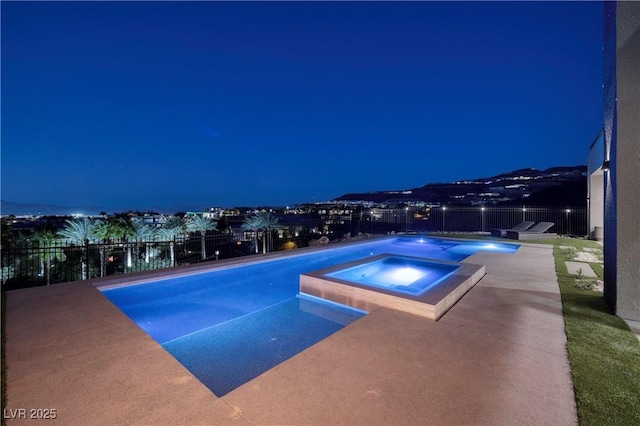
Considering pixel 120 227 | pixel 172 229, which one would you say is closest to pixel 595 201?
pixel 172 229

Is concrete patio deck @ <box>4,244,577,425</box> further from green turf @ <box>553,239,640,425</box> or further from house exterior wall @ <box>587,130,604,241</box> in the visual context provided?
house exterior wall @ <box>587,130,604,241</box>

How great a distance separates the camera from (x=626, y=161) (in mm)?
3713

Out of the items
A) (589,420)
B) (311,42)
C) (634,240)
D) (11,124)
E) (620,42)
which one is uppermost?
(311,42)

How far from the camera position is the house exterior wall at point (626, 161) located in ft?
12.0

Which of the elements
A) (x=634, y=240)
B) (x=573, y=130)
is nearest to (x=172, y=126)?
(x=634, y=240)

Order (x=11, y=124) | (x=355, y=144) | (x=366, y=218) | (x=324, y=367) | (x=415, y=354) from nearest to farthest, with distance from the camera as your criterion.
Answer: (x=324, y=367) → (x=415, y=354) → (x=366, y=218) → (x=11, y=124) → (x=355, y=144)

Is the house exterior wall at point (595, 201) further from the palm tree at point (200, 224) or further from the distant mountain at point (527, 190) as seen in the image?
the palm tree at point (200, 224)

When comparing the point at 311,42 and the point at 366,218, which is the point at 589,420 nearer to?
the point at 366,218

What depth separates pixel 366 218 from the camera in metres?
17.9

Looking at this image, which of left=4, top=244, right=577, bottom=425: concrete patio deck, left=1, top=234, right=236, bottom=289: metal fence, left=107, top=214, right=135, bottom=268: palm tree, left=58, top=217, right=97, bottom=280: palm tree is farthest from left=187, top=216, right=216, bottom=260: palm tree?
left=4, top=244, right=577, bottom=425: concrete patio deck

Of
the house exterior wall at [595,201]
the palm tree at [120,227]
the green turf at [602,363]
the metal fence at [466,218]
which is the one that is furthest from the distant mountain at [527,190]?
the palm tree at [120,227]

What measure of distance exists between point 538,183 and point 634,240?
3118 centimetres

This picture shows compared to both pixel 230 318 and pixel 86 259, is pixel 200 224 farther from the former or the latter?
pixel 230 318

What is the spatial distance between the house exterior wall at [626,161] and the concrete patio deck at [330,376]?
3.30ft
